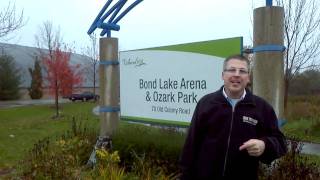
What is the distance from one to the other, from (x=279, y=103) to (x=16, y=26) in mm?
12792

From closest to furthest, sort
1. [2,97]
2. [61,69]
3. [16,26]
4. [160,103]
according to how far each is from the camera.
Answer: [160,103]
[16,26]
[61,69]
[2,97]

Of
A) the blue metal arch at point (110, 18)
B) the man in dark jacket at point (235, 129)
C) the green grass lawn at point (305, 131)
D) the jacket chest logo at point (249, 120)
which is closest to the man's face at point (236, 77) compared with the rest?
the man in dark jacket at point (235, 129)

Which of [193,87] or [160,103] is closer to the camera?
[193,87]

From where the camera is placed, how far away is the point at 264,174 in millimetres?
5309

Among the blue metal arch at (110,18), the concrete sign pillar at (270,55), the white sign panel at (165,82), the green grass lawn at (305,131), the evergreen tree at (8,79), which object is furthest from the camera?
the evergreen tree at (8,79)

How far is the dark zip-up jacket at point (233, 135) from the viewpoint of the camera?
318 centimetres

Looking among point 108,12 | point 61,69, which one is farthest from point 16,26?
point 61,69

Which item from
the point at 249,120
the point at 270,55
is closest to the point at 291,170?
the point at 270,55

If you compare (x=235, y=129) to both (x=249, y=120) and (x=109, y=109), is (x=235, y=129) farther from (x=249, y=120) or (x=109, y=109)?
(x=109, y=109)

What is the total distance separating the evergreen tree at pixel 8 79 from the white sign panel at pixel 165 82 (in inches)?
1797

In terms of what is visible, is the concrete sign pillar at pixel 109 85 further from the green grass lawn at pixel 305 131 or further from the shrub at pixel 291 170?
the green grass lawn at pixel 305 131

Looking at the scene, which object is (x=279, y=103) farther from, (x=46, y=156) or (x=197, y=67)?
(x=46, y=156)

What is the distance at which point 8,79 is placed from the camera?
51875mm

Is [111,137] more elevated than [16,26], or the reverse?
[16,26]
